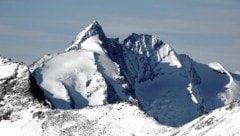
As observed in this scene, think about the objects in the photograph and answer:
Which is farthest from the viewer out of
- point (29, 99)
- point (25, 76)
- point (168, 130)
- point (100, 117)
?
point (25, 76)

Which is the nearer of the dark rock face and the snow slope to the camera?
the snow slope

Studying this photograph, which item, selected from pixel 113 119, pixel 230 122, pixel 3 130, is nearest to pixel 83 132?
pixel 113 119

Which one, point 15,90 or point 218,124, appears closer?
point 218,124

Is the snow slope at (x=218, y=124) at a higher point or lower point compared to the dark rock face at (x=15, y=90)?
higher

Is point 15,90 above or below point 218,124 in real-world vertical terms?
below

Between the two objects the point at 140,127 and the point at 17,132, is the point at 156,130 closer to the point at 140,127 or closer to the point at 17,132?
the point at 140,127

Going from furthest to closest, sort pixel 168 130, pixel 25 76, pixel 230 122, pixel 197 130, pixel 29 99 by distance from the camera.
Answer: pixel 25 76
pixel 29 99
pixel 168 130
pixel 197 130
pixel 230 122

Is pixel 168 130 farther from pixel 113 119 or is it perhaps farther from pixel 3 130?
pixel 3 130

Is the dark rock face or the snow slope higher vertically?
the snow slope

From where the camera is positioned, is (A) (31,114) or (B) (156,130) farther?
(A) (31,114)

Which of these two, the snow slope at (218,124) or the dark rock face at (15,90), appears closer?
the snow slope at (218,124)
